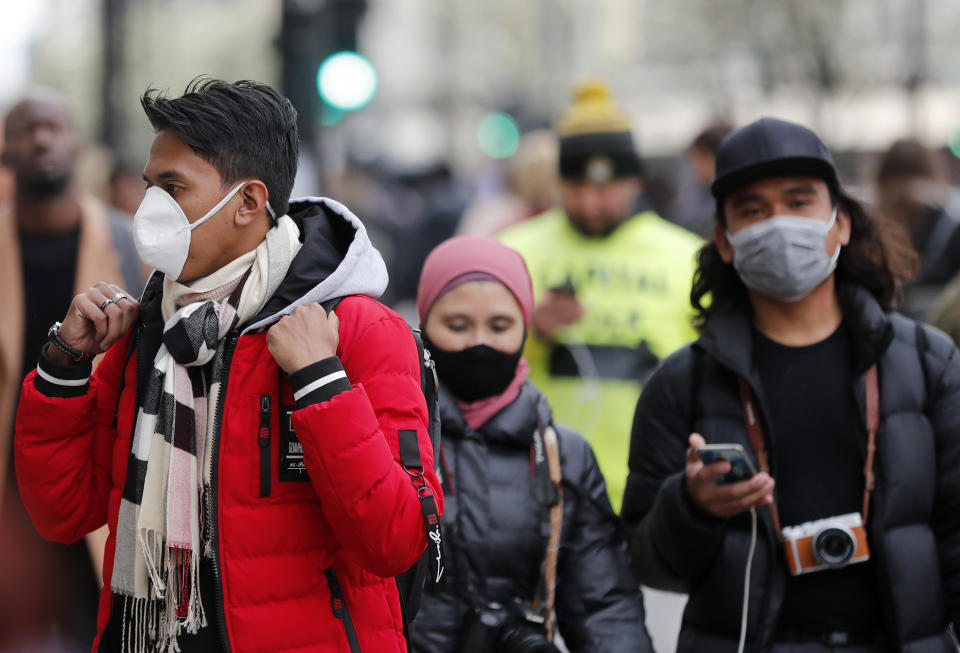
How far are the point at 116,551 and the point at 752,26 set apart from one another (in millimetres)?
30025

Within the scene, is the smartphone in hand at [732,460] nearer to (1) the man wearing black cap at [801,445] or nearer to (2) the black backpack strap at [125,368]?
(1) the man wearing black cap at [801,445]

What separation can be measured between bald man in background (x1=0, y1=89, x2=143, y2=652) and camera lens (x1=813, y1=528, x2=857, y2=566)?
3.17 m

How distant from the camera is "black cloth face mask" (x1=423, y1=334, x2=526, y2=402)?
3.85 metres

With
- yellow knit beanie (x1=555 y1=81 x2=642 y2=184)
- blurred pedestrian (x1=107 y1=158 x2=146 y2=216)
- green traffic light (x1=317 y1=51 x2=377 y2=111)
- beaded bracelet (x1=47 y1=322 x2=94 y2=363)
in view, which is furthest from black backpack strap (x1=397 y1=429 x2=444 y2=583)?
blurred pedestrian (x1=107 y1=158 x2=146 y2=216)

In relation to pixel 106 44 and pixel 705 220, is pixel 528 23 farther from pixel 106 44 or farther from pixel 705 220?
pixel 705 220

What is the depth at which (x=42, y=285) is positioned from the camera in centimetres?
556

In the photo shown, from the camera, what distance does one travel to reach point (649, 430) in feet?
11.9

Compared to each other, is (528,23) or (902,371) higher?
(528,23)

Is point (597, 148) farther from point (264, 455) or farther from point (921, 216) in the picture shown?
point (264, 455)

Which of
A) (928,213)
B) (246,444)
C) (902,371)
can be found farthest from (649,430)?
(928,213)

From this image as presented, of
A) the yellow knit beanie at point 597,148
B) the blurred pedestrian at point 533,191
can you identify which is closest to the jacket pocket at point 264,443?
the yellow knit beanie at point 597,148

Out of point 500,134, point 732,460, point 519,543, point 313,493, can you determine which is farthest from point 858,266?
point 500,134

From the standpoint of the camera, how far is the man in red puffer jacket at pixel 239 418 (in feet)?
8.77

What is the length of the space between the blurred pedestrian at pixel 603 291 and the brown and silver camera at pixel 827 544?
1.84 metres
